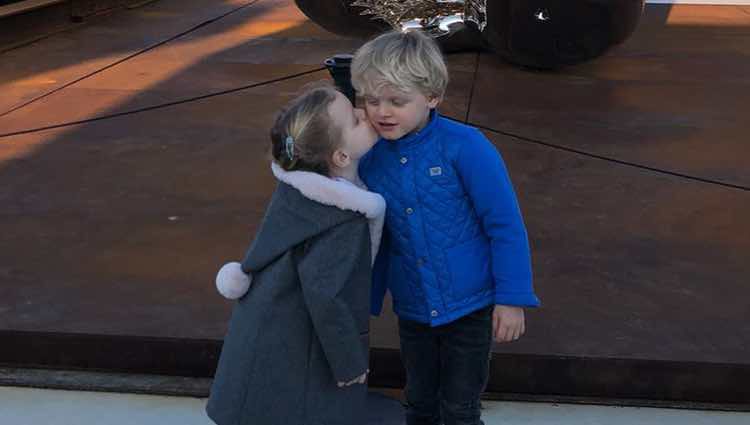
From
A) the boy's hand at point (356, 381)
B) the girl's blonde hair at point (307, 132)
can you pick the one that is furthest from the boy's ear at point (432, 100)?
the boy's hand at point (356, 381)

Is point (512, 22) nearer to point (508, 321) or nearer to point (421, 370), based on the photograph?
point (421, 370)

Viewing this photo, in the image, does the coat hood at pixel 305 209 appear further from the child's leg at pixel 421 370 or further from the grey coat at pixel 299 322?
the child's leg at pixel 421 370

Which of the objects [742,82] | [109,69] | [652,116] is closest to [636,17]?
[742,82]

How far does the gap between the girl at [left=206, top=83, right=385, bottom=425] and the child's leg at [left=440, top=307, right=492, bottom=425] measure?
27 centimetres

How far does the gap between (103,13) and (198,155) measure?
6.61 metres

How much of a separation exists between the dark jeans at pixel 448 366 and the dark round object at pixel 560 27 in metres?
5.17

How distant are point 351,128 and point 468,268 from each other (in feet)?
1.57

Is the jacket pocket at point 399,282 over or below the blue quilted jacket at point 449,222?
below

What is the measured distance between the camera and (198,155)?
5410 millimetres

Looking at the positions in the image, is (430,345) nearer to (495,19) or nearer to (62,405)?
(62,405)

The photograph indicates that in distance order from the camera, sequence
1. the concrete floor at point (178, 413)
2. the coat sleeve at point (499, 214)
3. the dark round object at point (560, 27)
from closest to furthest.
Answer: the coat sleeve at point (499, 214) → the concrete floor at point (178, 413) → the dark round object at point (560, 27)

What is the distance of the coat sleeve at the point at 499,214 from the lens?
2.20 meters

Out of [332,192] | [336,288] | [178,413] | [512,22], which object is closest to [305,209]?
[332,192]

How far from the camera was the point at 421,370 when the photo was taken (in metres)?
2.49
